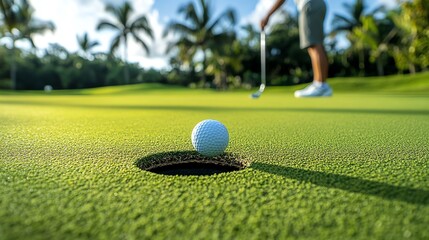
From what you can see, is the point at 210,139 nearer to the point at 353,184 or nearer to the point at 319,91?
the point at 353,184

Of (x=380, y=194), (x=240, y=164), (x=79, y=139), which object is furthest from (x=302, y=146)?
(x=79, y=139)

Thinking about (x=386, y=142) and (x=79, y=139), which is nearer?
(x=386, y=142)

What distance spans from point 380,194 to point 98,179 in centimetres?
90

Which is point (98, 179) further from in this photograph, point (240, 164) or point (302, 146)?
point (302, 146)

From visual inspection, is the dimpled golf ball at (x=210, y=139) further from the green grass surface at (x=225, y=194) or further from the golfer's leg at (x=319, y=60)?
the golfer's leg at (x=319, y=60)

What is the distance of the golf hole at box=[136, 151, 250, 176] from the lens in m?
1.61

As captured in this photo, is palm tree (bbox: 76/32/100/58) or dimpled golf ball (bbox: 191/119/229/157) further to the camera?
palm tree (bbox: 76/32/100/58)

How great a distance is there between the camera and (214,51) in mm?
22828

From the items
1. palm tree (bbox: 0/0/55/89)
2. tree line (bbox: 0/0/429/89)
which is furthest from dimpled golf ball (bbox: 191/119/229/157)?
palm tree (bbox: 0/0/55/89)

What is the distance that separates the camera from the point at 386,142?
6.04 feet

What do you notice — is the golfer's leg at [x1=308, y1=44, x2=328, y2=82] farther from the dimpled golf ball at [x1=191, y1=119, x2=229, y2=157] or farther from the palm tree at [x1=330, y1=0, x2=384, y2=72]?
the palm tree at [x1=330, y1=0, x2=384, y2=72]

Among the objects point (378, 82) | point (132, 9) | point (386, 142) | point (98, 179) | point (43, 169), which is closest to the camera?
point (98, 179)

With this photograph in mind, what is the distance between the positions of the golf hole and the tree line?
70.2 feet

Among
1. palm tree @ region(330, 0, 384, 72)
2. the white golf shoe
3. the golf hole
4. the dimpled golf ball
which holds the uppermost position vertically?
palm tree @ region(330, 0, 384, 72)
